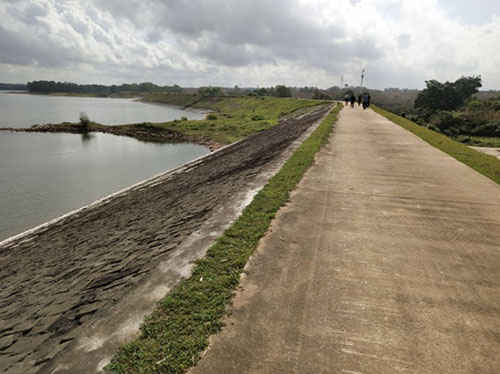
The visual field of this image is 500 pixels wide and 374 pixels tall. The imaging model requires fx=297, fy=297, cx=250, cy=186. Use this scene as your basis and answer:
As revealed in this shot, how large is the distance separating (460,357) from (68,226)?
506 inches

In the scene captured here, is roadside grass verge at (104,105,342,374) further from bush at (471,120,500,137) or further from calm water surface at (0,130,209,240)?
bush at (471,120,500,137)

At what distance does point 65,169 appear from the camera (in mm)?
24453

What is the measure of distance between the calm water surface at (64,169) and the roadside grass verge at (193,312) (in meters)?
12.4

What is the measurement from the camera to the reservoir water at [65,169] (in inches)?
614

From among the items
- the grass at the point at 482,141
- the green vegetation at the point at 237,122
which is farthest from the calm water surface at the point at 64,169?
the grass at the point at 482,141

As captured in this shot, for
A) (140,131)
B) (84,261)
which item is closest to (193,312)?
(84,261)

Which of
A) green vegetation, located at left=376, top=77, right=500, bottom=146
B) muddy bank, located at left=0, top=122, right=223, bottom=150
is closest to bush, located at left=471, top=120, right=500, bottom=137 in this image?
green vegetation, located at left=376, top=77, right=500, bottom=146

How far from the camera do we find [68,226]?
11.9 meters

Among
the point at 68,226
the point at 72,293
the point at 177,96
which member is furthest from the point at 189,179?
the point at 177,96

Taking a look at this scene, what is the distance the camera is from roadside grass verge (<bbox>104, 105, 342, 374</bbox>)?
3.25 meters

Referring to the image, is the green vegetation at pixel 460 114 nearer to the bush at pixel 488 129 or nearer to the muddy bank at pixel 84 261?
the bush at pixel 488 129

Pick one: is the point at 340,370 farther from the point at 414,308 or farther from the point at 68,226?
the point at 68,226

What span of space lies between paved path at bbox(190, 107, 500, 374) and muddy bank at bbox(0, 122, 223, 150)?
31.8m

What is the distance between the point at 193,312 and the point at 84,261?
5483mm
